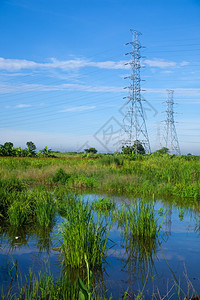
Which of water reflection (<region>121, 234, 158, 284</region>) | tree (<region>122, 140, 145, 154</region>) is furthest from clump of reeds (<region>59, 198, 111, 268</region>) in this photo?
tree (<region>122, 140, 145, 154</region>)

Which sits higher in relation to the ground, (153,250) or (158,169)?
(158,169)

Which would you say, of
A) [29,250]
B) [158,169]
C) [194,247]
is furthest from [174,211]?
[158,169]

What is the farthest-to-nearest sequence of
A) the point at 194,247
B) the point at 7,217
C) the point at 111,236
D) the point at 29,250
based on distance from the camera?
the point at 7,217 → the point at 111,236 → the point at 194,247 → the point at 29,250

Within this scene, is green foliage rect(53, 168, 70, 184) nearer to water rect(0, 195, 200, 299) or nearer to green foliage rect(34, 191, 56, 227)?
green foliage rect(34, 191, 56, 227)

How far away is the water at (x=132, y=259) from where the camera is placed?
4301 mm

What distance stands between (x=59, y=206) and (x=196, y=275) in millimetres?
4928

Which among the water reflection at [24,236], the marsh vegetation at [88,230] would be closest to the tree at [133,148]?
the marsh vegetation at [88,230]

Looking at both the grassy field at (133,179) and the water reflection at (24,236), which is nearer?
the water reflection at (24,236)

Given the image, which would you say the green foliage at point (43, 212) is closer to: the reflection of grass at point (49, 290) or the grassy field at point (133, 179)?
the reflection of grass at point (49, 290)

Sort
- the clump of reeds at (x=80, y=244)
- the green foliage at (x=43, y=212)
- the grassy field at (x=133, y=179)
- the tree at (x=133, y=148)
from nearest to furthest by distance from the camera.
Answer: the clump of reeds at (x=80, y=244) → the green foliage at (x=43, y=212) → the grassy field at (x=133, y=179) → the tree at (x=133, y=148)

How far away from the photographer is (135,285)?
4.26 meters

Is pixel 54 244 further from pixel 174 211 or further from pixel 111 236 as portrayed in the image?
pixel 174 211

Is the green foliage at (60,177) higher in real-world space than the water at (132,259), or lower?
higher

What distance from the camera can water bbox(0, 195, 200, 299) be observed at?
430 cm
